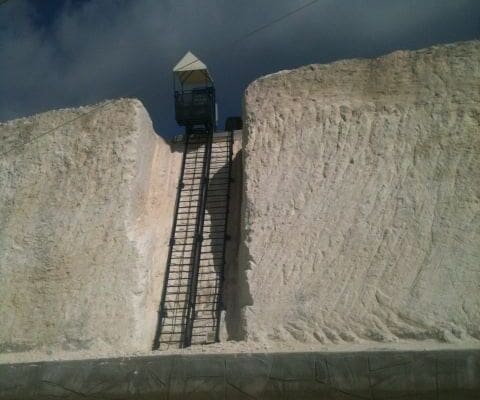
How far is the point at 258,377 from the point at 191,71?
779cm

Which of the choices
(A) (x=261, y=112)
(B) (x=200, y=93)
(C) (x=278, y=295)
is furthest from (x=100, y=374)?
(B) (x=200, y=93)

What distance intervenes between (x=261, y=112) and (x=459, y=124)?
356cm

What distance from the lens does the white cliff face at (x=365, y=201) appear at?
22.8 feet

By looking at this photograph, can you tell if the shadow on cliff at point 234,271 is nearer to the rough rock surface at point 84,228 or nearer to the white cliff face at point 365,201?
the white cliff face at point 365,201

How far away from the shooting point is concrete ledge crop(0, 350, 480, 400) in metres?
5.41

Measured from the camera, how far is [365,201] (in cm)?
810

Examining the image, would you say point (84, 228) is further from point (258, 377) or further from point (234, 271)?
point (258, 377)

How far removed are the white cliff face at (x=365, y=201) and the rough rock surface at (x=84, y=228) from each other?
200 centimetres

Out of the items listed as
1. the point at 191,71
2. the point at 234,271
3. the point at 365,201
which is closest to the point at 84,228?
the point at 234,271

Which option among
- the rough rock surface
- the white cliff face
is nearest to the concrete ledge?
the white cliff face

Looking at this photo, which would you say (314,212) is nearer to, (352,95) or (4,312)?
(352,95)

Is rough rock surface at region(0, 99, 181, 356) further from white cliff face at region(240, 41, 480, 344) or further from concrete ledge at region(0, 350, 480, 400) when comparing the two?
white cliff face at region(240, 41, 480, 344)

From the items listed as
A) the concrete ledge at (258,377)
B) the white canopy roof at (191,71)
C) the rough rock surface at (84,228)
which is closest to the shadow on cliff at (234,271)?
the rough rock surface at (84,228)

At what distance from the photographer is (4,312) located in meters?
8.65
